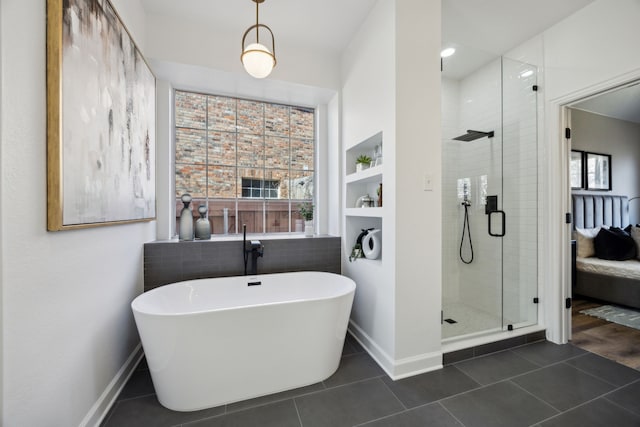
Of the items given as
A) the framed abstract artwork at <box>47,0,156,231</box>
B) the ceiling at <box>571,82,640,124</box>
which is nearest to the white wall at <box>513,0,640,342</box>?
the ceiling at <box>571,82,640,124</box>

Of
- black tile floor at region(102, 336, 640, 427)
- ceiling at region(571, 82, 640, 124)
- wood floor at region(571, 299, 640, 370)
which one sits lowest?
black tile floor at region(102, 336, 640, 427)

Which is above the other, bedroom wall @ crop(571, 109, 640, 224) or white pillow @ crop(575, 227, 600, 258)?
bedroom wall @ crop(571, 109, 640, 224)

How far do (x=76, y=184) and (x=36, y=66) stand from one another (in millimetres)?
495

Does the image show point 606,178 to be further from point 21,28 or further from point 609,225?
point 21,28

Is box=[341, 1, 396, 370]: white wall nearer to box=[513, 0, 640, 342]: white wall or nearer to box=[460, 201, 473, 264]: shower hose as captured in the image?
box=[460, 201, 473, 264]: shower hose

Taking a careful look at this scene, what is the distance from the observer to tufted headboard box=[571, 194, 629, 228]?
3626 millimetres

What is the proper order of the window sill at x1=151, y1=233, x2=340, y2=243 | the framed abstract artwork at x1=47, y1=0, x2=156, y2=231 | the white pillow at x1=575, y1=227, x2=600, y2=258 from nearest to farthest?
1. the framed abstract artwork at x1=47, y1=0, x2=156, y2=231
2. the window sill at x1=151, y1=233, x2=340, y2=243
3. the white pillow at x1=575, y1=227, x2=600, y2=258

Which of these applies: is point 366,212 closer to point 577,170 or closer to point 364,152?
point 364,152

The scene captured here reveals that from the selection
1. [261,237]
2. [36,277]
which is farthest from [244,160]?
A: [36,277]

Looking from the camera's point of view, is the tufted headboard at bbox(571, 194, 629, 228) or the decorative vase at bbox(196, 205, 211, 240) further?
the tufted headboard at bbox(571, 194, 629, 228)

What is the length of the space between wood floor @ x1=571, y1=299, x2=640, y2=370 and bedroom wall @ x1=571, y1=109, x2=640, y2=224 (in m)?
1.94

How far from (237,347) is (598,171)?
532 cm

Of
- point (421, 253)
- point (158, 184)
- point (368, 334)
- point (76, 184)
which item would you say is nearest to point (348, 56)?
point (421, 253)

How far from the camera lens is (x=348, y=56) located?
8.60 feet
